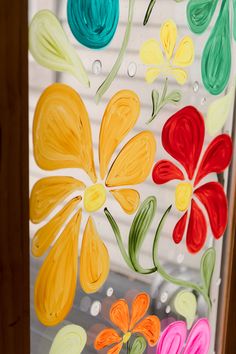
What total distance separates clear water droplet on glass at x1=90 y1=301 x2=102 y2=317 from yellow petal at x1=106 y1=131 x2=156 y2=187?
232mm

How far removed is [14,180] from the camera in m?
0.86

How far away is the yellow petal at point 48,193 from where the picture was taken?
0.94 meters

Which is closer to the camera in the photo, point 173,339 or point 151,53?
point 151,53

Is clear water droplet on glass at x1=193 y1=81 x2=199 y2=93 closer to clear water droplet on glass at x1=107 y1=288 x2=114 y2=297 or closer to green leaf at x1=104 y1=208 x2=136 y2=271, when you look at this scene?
green leaf at x1=104 y1=208 x2=136 y2=271

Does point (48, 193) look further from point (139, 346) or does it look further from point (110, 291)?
point (139, 346)

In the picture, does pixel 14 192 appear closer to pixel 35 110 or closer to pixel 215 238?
pixel 35 110

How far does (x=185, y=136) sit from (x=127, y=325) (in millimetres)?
417

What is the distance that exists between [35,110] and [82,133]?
4.7 inches

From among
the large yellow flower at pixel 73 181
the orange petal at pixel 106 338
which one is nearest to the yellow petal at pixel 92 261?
the large yellow flower at pixel 73 181

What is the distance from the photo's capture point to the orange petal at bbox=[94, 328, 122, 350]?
1.10 metres

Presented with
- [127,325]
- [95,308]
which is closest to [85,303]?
[95,308]

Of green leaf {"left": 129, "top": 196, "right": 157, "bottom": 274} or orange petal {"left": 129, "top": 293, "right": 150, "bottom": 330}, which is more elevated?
green leaf {"left": 129, "top": 196, "right": 157, "bottom": 274}

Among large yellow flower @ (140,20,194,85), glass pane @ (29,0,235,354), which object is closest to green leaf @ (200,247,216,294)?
glass pane @ (29,0,235,354)

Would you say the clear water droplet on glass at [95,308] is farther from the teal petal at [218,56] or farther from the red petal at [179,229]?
the teal petal at [218,56]
